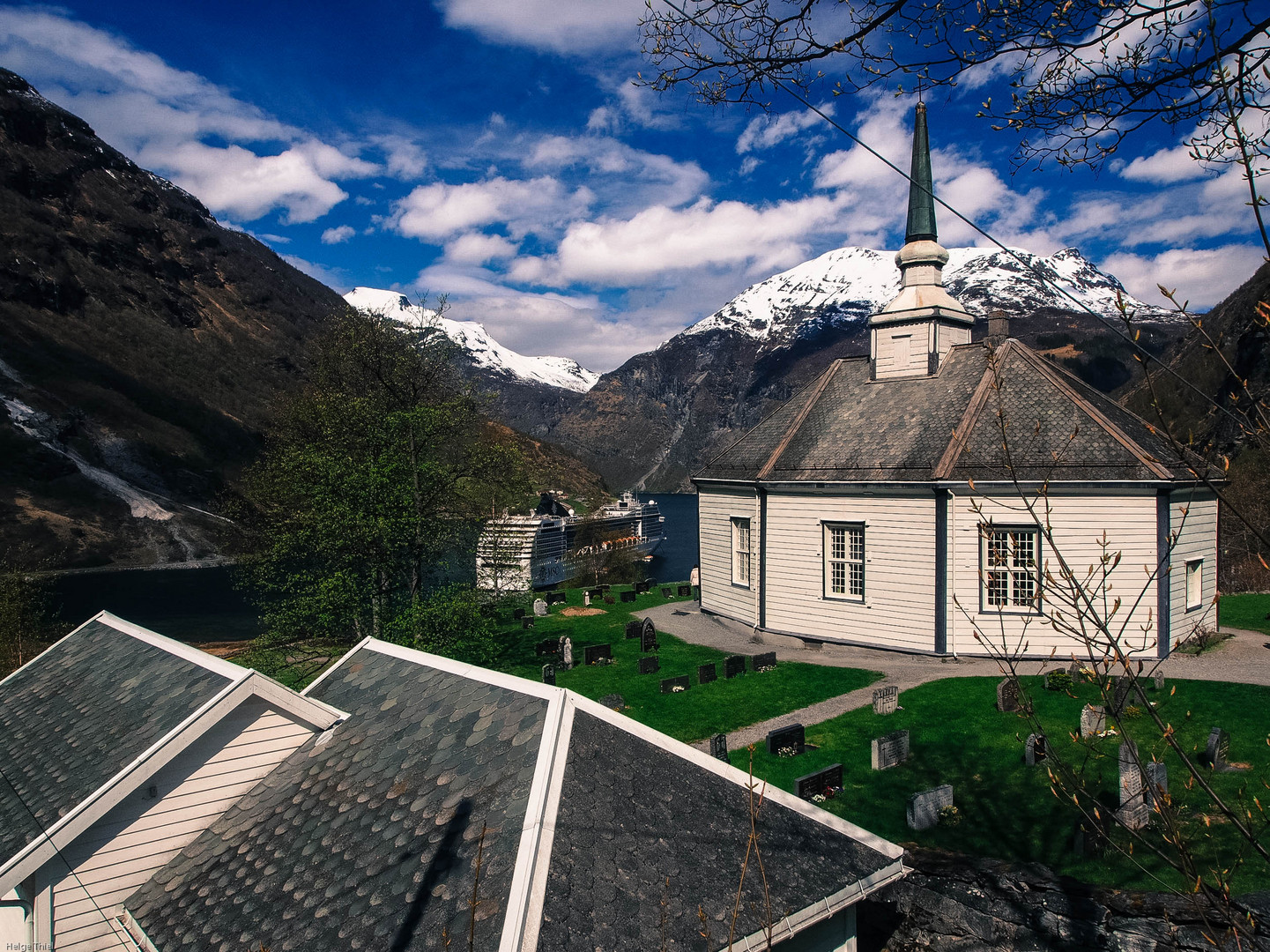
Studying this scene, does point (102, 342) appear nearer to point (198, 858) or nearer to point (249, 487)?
point (249, 487)

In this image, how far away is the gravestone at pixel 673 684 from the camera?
65.7ft

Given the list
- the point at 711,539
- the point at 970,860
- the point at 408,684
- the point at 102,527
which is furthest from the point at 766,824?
the point at 102,527

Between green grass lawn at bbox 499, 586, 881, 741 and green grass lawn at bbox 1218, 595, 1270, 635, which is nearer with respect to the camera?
green grass lawn at bbox 499, 586, 881, 741

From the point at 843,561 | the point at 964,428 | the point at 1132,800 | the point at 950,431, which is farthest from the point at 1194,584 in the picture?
the point at 1132,800

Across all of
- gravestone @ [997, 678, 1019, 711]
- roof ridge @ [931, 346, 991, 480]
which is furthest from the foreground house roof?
roof ridge @ [931, 346, 991, 480]

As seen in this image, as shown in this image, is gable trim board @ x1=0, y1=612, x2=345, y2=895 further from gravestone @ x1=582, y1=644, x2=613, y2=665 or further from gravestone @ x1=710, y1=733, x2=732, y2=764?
gravestone @ x1=582, y1=644, x2=613, y2=665

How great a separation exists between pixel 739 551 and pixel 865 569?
5.16 m

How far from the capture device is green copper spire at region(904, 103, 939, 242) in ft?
84.0

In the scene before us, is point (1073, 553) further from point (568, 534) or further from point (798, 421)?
point (568, 534)

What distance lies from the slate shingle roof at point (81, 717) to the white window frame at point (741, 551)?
18.5 m

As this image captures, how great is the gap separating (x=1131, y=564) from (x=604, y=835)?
1918 cm

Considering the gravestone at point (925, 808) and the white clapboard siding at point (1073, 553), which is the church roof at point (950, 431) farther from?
the gravestone at point (925, 808)

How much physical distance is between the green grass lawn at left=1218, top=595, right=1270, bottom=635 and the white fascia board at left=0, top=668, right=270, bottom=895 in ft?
92.0

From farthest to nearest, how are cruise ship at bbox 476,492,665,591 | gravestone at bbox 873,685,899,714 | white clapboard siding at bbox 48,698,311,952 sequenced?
cruise ship at bbox 476,492,665,591, gravestone at bbox 873,685,899,714, white clapboard siding at bbox 48,698,311,952
